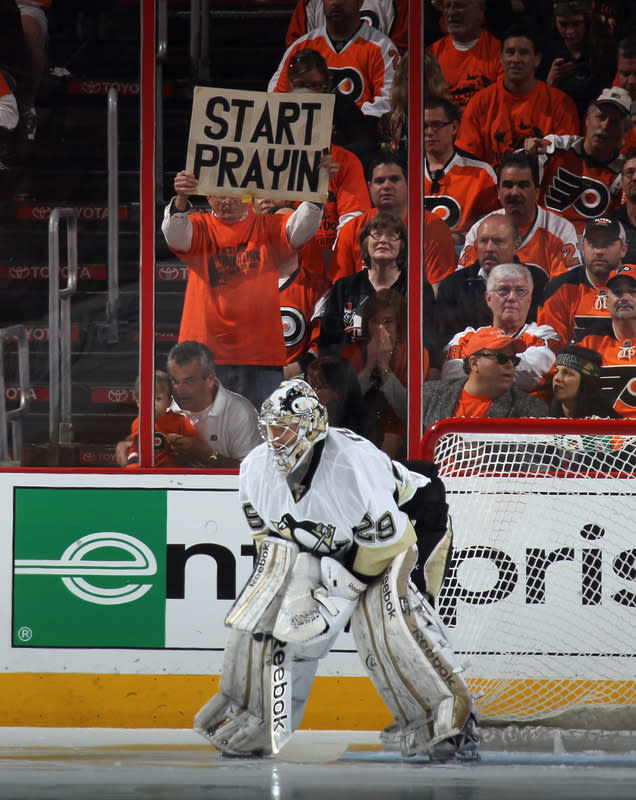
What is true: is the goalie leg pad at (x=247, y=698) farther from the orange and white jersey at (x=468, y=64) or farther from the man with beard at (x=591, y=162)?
the orange and white jersey at (x=468, y=64)

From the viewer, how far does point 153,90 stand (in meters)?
3.95

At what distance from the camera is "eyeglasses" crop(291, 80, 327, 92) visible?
3.98m

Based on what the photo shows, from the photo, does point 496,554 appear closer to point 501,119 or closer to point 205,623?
point 205,623

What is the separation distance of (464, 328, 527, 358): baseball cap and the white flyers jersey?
1.17 metres

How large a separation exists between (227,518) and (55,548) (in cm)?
63

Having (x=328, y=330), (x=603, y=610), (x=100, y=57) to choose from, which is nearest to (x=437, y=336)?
(x=328, y=330)

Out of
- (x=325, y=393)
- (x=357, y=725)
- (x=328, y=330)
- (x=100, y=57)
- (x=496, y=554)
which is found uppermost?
(x=100, y=57)

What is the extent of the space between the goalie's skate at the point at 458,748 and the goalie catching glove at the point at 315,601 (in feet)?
1.52

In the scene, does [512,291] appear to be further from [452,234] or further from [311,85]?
[311,85]

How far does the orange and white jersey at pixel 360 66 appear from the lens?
397 cm

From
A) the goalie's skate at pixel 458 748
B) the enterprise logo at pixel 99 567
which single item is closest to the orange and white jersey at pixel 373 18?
the enterprise logo at pixel 99 567

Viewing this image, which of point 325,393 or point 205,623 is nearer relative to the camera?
point 205,623

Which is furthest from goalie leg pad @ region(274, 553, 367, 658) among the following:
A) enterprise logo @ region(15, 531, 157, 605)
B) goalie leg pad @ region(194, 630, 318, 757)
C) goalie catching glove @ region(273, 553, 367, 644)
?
enterprise logo @ region(15, 531, 157, 605)

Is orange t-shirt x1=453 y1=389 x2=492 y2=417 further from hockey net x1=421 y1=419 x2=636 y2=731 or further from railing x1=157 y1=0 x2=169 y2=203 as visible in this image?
railing x1=157 y1=0 x2=169 y2=203
